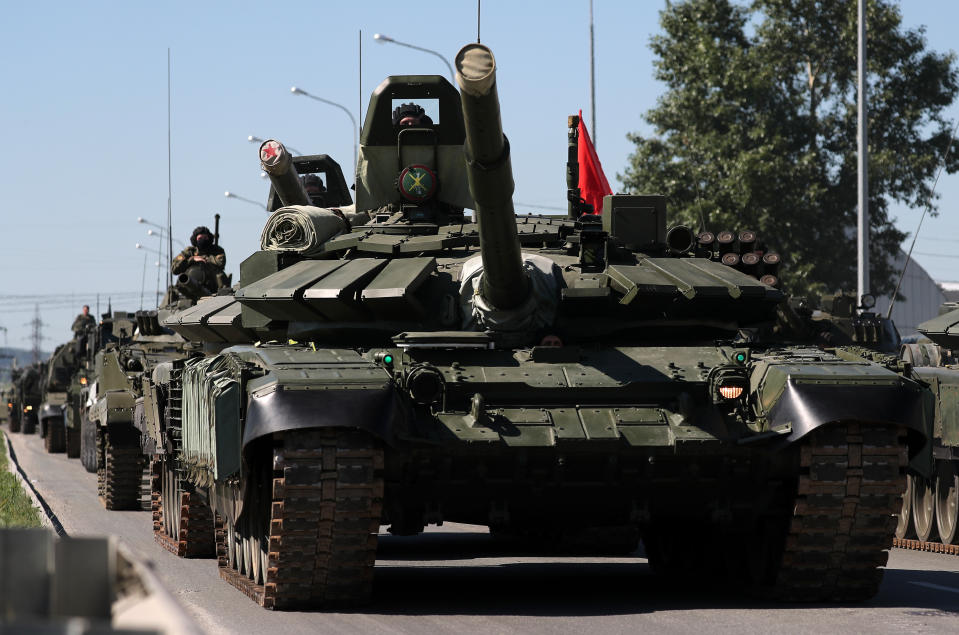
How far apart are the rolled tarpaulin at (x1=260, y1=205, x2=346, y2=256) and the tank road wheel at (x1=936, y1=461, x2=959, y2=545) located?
6.90m

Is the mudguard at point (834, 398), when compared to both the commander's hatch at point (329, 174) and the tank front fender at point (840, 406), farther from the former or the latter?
the commander's hatch at point (329, 174)

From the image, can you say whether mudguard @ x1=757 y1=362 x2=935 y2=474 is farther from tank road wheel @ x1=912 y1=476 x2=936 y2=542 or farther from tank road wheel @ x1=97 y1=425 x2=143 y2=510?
tank road wheel @ x1=97 y1=425 x2=143 y2=510

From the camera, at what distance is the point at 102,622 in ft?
12.0

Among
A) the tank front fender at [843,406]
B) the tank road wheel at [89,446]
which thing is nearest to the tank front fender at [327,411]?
the tank front fender at [843,406]

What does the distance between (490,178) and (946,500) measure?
8479mm

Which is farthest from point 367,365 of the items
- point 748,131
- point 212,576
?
point 748,131

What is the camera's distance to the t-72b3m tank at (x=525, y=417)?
10.2 m

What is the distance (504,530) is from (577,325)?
1606 mm

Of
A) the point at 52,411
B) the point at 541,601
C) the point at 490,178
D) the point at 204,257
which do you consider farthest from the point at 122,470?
the point at 52,411

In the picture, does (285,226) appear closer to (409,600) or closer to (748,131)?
(409,600)

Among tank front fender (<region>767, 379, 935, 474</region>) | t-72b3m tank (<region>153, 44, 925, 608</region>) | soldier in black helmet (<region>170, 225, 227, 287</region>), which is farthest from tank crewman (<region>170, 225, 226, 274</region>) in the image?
tank front fender (<region>767, 379, 935, 474</region>)

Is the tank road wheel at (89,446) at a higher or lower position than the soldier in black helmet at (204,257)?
lower

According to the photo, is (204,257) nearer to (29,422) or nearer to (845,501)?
(845,501)

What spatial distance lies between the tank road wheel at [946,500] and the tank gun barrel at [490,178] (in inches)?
262
